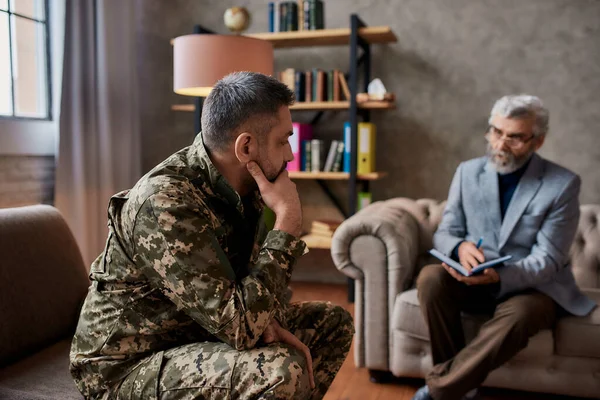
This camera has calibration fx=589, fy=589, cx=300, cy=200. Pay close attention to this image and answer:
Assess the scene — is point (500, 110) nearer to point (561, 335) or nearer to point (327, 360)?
point (561, 335)

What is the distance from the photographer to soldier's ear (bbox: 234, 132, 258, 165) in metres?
1.34

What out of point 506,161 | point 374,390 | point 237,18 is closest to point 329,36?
point 237,18

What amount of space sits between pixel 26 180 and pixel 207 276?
90.0 inches

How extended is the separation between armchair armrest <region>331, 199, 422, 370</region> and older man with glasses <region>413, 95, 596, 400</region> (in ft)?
0.45

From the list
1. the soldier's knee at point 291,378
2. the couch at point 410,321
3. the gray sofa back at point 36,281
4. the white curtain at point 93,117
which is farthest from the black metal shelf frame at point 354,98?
the soldier's knee at point 291,378

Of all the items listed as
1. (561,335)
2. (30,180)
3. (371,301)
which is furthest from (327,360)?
(30,180)

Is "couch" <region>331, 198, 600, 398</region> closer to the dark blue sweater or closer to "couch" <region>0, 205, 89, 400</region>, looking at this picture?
the dark blue sweater

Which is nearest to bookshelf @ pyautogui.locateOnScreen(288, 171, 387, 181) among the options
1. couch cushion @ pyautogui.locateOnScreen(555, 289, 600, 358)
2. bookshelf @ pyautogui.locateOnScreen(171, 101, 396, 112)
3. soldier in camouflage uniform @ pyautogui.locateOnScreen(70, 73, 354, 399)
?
bookshelf @ pyautogui.locateOnScreen(171, 101, 396, 112)

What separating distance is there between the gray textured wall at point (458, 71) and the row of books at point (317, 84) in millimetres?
272

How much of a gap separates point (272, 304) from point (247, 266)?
0.24 m

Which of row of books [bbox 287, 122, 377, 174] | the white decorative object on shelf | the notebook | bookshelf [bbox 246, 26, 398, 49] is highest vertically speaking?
bookshelf [bbox 246, 26, 398, 49]

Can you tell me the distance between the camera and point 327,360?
156 centimetres

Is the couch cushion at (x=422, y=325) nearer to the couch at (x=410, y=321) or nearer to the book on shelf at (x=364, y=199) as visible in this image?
the couch at (x=410, y=321)

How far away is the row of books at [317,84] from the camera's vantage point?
12.0 feet
